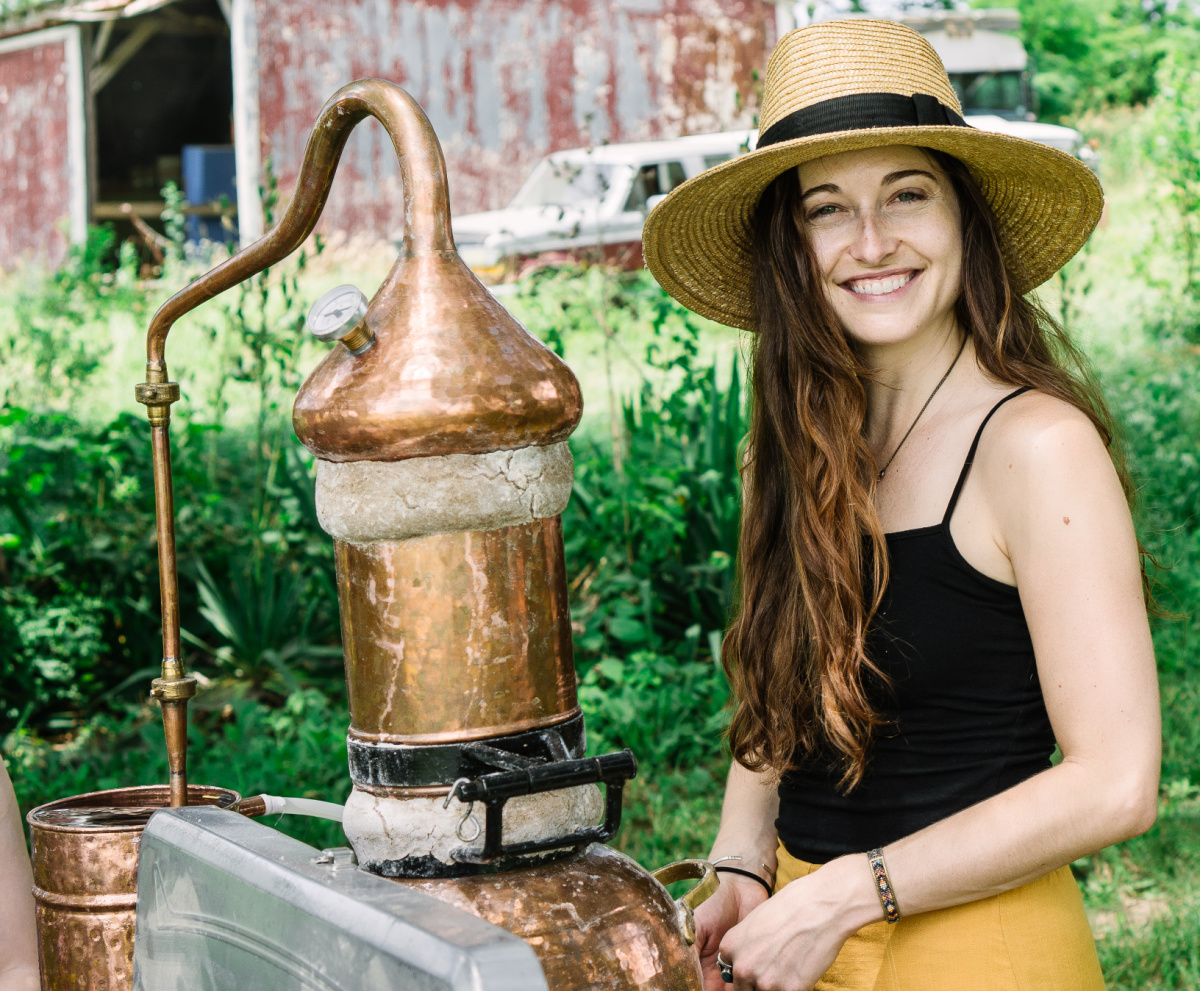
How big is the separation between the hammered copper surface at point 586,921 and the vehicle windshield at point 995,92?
18.7 m

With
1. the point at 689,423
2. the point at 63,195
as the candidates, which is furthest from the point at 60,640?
the point at 63,195

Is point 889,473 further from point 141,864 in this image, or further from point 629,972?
point 141,864

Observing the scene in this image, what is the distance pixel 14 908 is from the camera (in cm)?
155

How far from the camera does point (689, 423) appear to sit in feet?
16.7

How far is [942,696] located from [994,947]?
0.31m

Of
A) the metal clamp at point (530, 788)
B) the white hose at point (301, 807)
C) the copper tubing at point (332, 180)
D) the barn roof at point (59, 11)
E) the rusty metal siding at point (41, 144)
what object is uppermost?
the barn roof at point (59, 11)

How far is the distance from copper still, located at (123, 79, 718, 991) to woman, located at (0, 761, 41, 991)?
65 centimetres

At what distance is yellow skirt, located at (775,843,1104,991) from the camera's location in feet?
5.12

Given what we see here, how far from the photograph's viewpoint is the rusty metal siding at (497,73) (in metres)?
14.8

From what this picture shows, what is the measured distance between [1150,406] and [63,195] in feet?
45.7

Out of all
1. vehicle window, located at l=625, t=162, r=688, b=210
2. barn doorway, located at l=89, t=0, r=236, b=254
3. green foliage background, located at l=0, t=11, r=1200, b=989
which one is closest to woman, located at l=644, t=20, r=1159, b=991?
green foliage background, located at l=0, t=11, r=1200, b=989

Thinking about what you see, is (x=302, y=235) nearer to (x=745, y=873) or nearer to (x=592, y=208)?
(x=745, y=873)

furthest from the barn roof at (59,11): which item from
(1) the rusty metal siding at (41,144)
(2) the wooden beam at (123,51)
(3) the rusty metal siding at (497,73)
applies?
(3) the rusty metal siding at (497,73)

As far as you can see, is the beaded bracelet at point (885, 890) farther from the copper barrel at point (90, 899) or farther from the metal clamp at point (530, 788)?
the copper barrel at point (90, 899)
